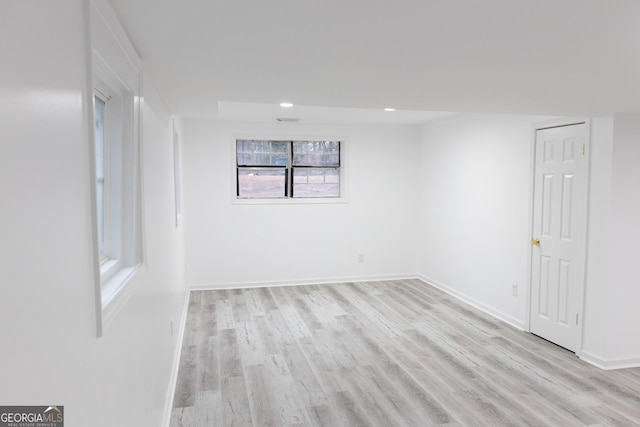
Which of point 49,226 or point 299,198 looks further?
point 299,198

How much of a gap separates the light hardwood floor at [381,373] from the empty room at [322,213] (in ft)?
0.08

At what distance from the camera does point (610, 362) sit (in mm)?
3678

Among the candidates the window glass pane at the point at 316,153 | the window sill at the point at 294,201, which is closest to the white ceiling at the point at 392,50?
the window sill at the point at 294,201

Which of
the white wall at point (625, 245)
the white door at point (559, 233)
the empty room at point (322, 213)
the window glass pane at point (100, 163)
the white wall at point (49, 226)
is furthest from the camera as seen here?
the white door at point (559, 233)

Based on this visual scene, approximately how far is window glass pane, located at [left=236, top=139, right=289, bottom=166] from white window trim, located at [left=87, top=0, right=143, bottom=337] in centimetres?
437

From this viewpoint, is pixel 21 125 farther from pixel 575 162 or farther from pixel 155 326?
pixel 575 162

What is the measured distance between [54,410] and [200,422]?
2204 mm

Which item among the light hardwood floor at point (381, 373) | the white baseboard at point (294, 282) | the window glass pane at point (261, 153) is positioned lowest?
the light hardwood floor at point (381, 373)

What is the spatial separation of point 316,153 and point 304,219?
1.03m

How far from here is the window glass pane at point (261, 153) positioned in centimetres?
640

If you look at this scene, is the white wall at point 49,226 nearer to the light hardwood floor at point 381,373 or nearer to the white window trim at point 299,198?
the light hardwood floor at point 381,373

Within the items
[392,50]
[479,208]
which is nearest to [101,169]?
[392,50]

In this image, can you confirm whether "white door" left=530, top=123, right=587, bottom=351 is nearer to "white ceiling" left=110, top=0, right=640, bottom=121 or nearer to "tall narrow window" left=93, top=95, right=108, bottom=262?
"white ceiling" left=110, top=0, right=640, bottom=121

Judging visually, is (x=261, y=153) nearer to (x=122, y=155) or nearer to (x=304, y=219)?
(x=304, y=219)
